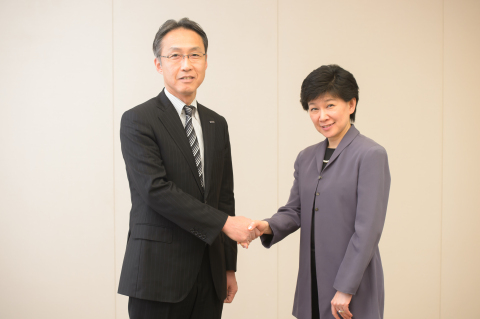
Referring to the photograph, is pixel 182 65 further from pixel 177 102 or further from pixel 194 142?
pixel 194 142

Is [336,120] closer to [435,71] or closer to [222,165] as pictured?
[222,165]

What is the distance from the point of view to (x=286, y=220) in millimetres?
1847

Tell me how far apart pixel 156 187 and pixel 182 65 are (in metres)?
0.56

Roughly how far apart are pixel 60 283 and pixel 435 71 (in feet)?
11.5

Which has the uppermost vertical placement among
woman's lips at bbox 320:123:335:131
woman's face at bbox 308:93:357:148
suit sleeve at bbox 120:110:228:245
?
woman's face at bbox 308:93:357:148

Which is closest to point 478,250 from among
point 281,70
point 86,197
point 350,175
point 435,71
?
point 435,71

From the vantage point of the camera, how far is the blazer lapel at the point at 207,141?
1706 millimetres

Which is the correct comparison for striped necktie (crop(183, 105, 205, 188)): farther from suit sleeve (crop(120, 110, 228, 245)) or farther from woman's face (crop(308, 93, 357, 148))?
woman's face (crop(308, 93, 357, 148))

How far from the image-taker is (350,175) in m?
1.52

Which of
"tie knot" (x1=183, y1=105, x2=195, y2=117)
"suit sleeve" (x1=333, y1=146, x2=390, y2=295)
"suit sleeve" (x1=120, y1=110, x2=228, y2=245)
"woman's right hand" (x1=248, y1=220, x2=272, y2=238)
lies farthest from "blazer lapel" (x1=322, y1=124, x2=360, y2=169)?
"tie knot" (x1=183, y1=105, x2=195, y2=117)

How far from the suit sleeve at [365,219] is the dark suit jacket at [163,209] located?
54 centimetres

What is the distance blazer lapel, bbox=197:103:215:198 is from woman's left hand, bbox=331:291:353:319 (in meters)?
0.68

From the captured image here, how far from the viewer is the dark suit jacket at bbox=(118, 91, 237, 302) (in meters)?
1.57

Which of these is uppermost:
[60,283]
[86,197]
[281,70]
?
[281,70]
